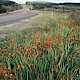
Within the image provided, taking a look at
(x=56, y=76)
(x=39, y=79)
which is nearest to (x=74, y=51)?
(x=56, y=76)

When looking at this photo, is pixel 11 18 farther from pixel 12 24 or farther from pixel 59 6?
pixel 59 6

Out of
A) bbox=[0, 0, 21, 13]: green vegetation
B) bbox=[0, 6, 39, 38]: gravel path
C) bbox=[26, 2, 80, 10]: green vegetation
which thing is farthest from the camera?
bbox=[26, 2, 80, 10]: green vegetation

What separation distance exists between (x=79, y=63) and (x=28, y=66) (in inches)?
50.1

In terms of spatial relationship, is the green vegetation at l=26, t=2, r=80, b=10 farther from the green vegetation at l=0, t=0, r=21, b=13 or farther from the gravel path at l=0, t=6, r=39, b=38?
the gravel path at l=0, t=6, r=39, b=38

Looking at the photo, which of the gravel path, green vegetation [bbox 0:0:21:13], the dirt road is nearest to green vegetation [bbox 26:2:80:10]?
green vegetation [bbox 0:0:21:13]

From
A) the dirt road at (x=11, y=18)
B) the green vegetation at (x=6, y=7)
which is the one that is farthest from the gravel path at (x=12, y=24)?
the green vegetation at (x=6, y=7)

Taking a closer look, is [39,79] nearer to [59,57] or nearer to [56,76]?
[56,76]

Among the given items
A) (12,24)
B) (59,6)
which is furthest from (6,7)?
(12,24)

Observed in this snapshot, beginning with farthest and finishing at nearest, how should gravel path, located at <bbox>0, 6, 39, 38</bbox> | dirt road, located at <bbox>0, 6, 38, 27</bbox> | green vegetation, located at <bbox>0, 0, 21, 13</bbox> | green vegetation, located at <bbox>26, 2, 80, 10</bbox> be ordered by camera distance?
green vegetation, located at <bbox>26, 2, 80, 10</bbox>
green vegetation, located at <bbox>0, 0, 21, 13</bbox>
dirt road, located at <bbox>0, 6, 38, 27</bbox>
gravel path, located at <bbox>0, 6, 39, 38</bbox>

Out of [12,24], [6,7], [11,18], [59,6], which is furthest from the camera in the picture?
[59,6]

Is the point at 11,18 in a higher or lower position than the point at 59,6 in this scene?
higher

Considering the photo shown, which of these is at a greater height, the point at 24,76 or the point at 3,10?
the point at 24,76

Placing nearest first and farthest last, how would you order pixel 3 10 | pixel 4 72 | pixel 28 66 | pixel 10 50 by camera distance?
pixel 4 72, pixel 28 66, pixel 10 50, pixel 3 10

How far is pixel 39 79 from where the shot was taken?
4145mm
